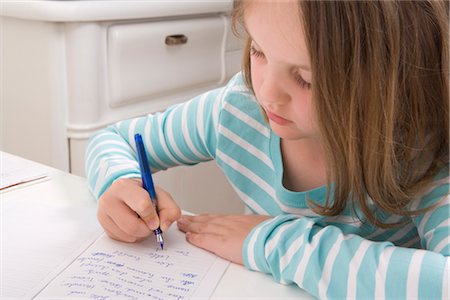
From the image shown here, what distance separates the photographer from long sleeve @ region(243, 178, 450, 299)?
1.84ft

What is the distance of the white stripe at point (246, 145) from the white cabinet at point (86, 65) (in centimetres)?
52

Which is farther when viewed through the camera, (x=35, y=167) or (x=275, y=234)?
(x=35, y=167)

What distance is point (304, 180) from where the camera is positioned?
79 centimetres

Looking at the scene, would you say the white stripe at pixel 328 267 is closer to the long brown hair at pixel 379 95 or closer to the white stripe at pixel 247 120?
the long brown hair at pixel 379 95

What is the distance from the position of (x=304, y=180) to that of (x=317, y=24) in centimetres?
28

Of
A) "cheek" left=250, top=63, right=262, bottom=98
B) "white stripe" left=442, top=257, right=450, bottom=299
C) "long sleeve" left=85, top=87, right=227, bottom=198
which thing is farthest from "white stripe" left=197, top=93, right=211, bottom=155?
"white stripe" left=442, top=257, right=450, bottom=299

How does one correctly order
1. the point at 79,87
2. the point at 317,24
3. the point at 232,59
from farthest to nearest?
the point at 232,59
the point at 79,87
the point at 317,24

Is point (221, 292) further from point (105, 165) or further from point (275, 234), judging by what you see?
point (105, 165)

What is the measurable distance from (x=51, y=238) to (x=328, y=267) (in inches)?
11.9

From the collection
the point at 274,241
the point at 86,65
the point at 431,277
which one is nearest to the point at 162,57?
the point at 86,65

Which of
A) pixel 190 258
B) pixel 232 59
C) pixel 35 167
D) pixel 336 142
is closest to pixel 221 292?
pixel 190 258

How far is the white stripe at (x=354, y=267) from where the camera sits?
564mm

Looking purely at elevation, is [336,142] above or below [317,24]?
below

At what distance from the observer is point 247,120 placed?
2.76ft
